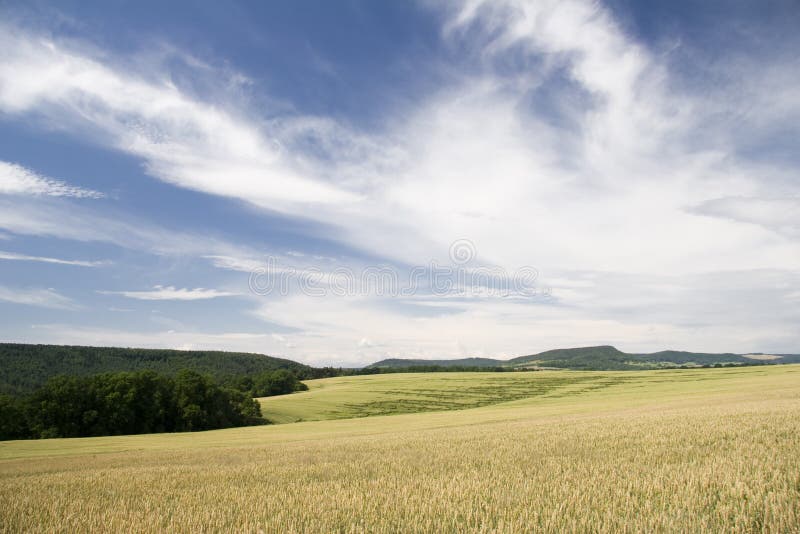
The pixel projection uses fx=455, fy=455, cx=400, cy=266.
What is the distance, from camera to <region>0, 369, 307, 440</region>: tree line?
6228 centimetres

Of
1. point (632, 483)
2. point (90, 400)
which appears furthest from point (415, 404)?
point (632, 483)

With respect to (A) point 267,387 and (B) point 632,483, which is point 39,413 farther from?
(B) point 632,483

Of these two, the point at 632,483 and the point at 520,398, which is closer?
the point at 632,483

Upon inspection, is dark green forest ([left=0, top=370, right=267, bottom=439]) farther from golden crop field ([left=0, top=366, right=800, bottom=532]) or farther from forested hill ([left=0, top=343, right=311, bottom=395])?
forested hill ([left=0, top=343, right=311, bottom=395])

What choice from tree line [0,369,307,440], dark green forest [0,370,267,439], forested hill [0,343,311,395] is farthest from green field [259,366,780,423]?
forested hill [0,343,311,395]

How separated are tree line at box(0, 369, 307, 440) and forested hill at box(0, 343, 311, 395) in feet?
207

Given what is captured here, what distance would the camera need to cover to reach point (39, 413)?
2442 inches

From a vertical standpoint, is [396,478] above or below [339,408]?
above

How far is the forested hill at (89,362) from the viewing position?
139 m

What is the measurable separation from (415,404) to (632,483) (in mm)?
69794

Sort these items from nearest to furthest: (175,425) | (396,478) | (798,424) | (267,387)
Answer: (396,478) < (798,424) < (175,425) < (267,387)

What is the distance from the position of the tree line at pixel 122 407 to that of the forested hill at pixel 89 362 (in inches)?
2484

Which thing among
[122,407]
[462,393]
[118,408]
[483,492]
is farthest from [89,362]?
[483,492]

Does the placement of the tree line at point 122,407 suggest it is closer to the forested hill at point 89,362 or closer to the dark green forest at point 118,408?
the dark green forest at point 118,408
